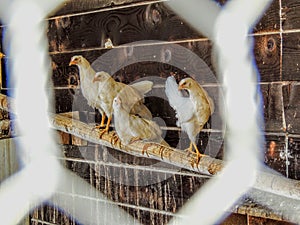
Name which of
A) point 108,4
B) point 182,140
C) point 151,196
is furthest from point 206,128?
point 108,4

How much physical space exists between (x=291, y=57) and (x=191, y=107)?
1.09 ft

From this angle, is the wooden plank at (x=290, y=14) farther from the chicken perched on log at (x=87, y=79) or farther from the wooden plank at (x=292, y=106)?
the chicken perched on log at (x=87, y=79)

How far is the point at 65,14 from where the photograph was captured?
5.87ft

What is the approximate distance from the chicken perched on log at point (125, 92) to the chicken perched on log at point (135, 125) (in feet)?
0.06

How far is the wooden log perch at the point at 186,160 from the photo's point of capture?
123 centimetres

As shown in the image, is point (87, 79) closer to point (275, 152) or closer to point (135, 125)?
point (135, 125)

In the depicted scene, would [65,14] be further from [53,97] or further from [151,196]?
[151,196]

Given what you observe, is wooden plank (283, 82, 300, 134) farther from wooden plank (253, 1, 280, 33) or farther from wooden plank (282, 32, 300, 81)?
wooden plank (253, 1, 280, 33)

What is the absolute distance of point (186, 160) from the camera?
1.43 metres

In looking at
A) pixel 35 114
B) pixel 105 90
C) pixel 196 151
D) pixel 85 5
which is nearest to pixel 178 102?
pixel 196 151

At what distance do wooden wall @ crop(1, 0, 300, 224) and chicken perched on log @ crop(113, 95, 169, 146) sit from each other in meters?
0.05

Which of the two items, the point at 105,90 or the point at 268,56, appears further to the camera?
the point at 105,90

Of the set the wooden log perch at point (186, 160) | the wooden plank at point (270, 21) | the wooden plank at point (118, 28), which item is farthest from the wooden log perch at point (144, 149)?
the wooden plank at point (270, 21)

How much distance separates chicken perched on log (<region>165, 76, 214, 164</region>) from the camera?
4.47 ft
